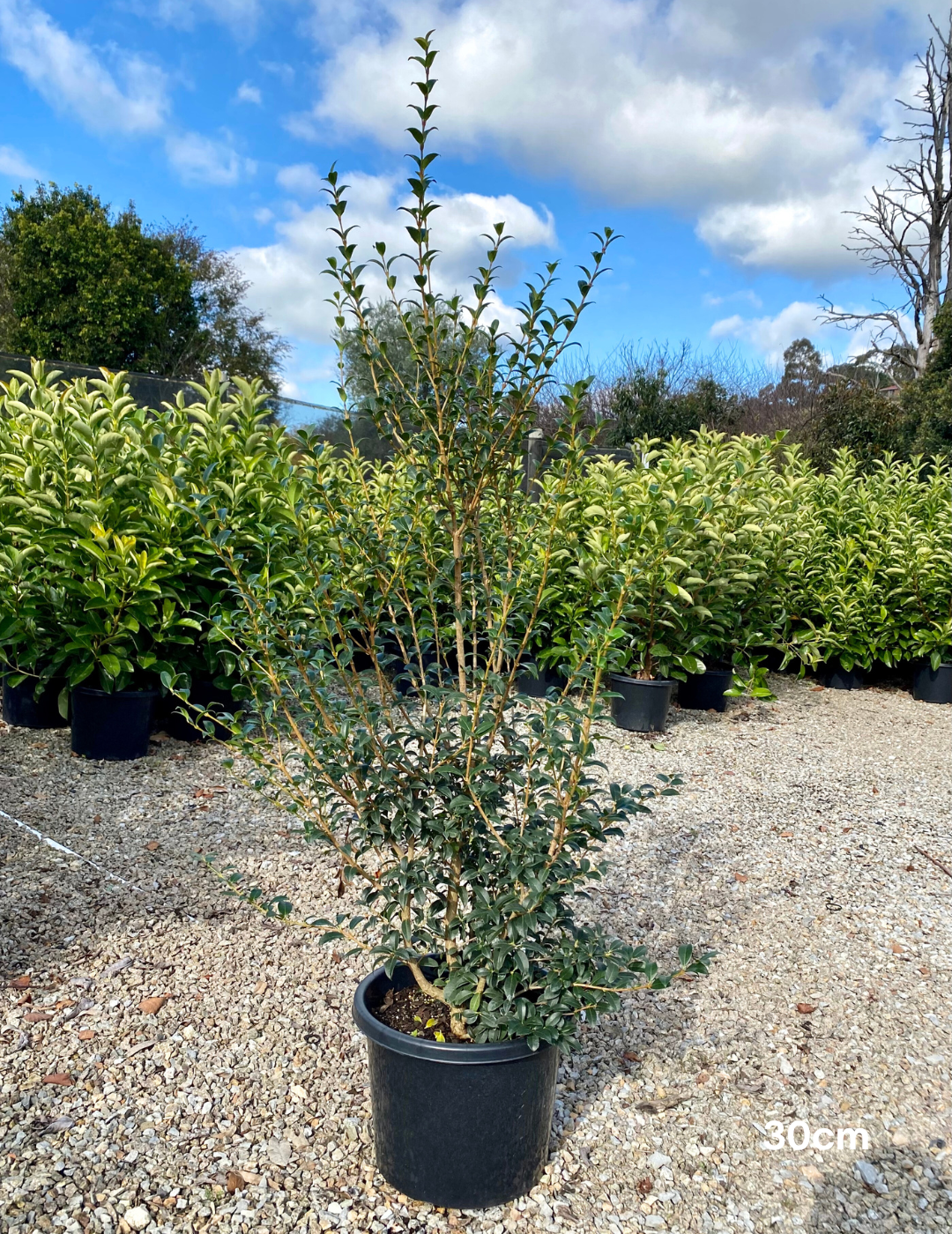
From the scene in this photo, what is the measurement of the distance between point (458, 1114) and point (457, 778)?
0.59m

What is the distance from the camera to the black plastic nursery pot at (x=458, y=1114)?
1.59 meters

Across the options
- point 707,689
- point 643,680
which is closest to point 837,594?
point 707,689

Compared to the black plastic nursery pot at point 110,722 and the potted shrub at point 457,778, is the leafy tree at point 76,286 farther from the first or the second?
the potted shrub at point 457,778

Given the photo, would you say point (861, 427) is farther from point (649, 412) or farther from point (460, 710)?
point (460, 710)

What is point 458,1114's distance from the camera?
1.61 meters

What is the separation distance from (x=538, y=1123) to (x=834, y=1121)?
751mm

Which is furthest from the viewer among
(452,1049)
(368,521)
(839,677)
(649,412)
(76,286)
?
(76,286)

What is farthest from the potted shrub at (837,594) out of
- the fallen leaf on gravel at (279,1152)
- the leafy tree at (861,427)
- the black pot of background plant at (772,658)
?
the leafy tree at (861,427)

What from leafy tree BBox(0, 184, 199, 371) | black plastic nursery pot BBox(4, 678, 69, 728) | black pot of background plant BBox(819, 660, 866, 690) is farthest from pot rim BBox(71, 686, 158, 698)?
leafy tree BBox(0, 184, 199, 371)

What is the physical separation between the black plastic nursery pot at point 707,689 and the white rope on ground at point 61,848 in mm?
3812

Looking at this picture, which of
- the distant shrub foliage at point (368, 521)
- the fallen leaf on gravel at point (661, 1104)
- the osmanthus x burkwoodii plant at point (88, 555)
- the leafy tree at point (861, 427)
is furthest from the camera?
the leafy tree at point (861, 427)

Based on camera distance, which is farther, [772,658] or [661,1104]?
[772,658]

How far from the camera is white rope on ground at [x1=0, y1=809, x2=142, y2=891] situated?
2.84 meters

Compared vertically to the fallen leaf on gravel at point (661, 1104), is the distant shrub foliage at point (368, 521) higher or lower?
higher
